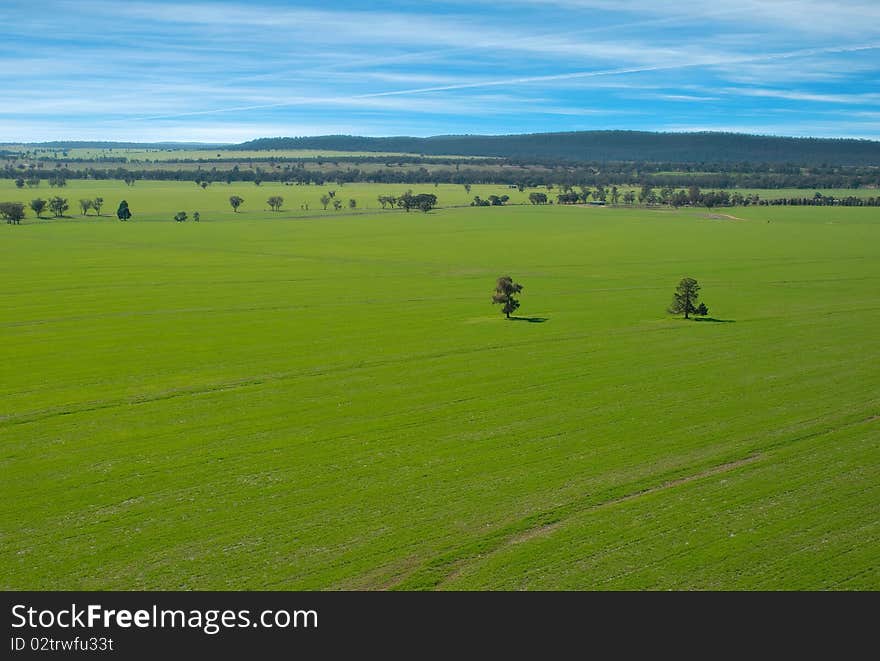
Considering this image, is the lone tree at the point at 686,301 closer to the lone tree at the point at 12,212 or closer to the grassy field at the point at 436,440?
the grassy field at the point at 436,440

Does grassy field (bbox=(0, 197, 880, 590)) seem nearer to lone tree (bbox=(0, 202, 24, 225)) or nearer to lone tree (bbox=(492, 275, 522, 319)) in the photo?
lone tree (bbox=(492, 275, 522, 319))

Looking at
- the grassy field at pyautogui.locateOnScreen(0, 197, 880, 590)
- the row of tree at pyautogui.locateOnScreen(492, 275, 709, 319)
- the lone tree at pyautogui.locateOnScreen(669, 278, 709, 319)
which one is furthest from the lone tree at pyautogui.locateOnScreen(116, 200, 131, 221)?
the lone tree at pyautogui.locateOnScreen(669, 278, 709, 319)

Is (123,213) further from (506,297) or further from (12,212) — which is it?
(506,297)

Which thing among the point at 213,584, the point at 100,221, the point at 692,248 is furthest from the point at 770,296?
the point at 100,221

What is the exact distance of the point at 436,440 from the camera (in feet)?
129

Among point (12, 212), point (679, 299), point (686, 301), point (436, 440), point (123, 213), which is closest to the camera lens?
point (436, 440)

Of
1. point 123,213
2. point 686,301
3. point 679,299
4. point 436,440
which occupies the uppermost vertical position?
point 123,213

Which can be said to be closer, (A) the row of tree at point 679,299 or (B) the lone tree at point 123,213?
(A) the row of tree at point 679,299

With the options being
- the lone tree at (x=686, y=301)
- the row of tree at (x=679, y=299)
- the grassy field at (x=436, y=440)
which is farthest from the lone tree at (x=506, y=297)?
the lone tree at (x=686, y=301)

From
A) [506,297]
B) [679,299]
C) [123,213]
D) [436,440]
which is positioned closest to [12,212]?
[123,213]

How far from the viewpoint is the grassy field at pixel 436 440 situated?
27.3 meters

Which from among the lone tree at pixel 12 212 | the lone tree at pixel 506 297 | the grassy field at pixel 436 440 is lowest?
the grassy field at pixel 436 440

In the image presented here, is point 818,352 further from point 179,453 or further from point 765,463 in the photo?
point 179,453

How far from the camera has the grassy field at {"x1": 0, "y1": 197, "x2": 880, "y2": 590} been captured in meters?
27.3
